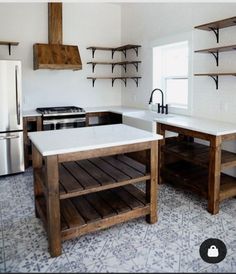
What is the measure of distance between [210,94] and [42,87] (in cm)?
295

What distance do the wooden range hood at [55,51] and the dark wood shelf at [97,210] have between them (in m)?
2.49

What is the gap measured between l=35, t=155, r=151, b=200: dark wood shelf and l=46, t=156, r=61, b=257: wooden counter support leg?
0.08m

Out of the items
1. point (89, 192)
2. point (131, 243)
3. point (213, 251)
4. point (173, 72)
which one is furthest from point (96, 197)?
point (173, 72)

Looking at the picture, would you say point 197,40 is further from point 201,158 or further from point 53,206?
point 53,206

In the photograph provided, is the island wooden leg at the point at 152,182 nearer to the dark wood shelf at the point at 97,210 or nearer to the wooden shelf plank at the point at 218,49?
the dark wood shelf at the point at 97,210

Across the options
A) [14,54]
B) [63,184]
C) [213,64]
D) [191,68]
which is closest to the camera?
[63,184]

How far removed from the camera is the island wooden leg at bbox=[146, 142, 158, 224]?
251cm

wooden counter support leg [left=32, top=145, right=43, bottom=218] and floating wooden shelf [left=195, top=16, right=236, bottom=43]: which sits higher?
floating wooden shelf [left=195, top=16, right=236, bottom=43]

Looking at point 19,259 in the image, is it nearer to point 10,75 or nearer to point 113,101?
point 10,75

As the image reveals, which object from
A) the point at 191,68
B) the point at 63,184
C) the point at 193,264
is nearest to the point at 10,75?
the point at 63,184

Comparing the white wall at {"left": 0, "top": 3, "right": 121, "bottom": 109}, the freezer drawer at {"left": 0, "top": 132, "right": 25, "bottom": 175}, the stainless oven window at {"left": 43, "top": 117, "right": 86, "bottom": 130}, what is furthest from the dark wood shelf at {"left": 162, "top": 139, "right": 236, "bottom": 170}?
the white wall at {"left": 0, "top": 3, "right": 121, "bottom": 109}

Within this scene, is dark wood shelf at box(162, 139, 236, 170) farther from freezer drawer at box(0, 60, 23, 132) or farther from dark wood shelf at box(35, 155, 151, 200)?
freezer drawer at box(0, 60, 23, 132)

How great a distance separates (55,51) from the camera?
15.0ft

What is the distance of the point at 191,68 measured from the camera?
12.5ft
